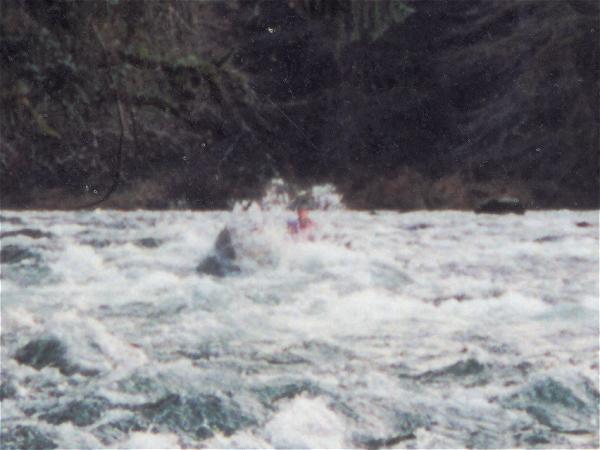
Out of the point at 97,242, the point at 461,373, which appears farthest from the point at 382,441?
the point at 97,242

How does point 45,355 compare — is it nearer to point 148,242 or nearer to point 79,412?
point 79,412

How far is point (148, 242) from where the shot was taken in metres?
13.1

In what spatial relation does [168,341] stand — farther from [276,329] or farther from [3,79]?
[3,79]

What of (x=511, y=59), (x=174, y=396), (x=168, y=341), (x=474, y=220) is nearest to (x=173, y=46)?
(x=174, y=396)

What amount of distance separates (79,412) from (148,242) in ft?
26.3

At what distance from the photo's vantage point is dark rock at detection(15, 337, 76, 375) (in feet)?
20.0

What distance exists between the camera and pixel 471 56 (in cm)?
2483

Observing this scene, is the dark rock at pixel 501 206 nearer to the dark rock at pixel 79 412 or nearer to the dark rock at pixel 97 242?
the dark rock at pixel 97 242

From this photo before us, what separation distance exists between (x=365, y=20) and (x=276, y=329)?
347 centimetres

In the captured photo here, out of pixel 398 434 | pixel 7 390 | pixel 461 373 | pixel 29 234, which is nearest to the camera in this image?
pixel 398 434

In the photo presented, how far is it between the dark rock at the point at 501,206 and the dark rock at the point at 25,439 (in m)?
15.4

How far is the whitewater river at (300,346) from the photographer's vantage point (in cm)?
499

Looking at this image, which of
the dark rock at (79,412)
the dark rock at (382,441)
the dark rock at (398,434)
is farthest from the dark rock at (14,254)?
the dark rock at (382,441)

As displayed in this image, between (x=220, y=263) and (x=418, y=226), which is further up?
(x=220, y=263)
